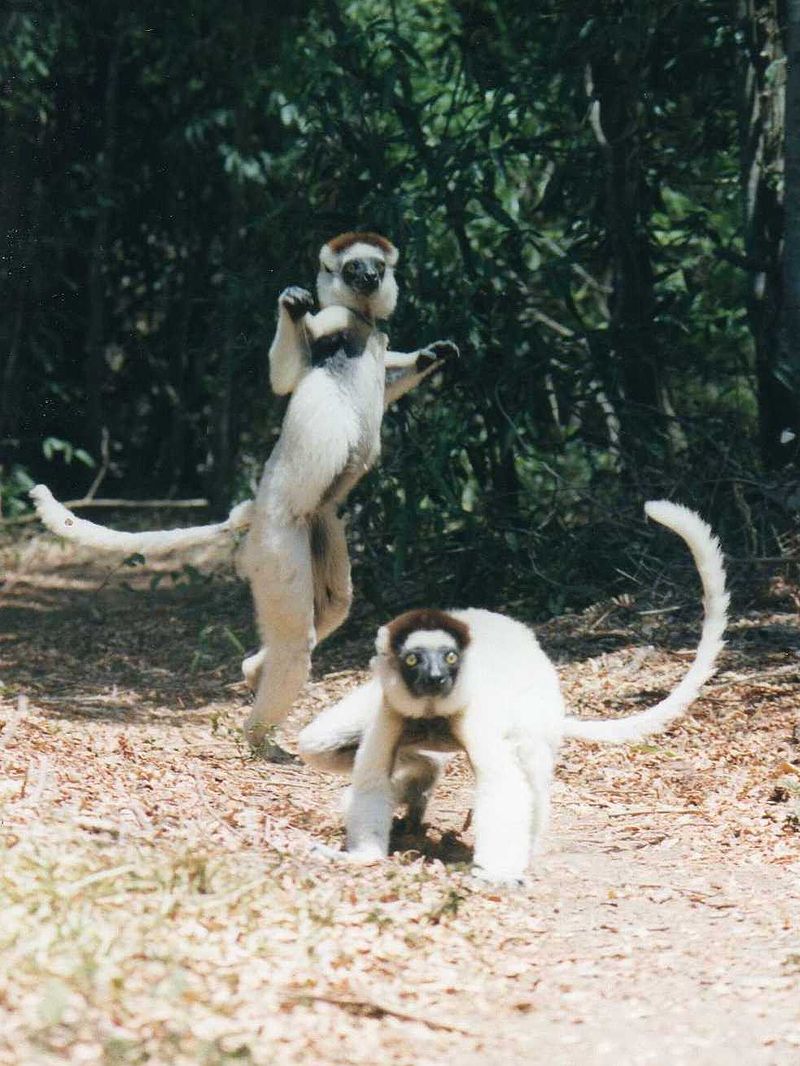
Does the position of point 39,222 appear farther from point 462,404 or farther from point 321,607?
point 321,607

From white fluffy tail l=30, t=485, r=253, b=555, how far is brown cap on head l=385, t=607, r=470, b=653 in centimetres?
164

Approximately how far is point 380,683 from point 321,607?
1723 mm

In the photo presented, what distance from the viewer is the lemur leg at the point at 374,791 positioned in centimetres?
514

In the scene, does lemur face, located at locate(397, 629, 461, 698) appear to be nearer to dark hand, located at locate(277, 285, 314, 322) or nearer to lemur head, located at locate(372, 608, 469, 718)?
lemur head, located at locate(372, 608, 469, 718)

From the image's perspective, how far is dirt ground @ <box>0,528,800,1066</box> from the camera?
3.53 meters

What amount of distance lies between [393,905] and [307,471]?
8.13 ft

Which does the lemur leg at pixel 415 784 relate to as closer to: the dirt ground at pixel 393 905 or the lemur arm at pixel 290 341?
the dirt ground at pixel 393 905

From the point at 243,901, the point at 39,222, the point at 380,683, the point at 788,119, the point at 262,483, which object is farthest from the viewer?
the point at 39,222

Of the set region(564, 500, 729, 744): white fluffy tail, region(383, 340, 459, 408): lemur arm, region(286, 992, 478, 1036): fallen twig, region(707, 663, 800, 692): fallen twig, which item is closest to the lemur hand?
region(383, 340, 459, 408): lemur arm

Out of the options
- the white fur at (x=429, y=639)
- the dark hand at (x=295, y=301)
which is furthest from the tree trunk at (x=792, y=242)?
the white fur at (x=429, y=639)

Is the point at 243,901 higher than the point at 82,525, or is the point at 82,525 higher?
the point at 82,525

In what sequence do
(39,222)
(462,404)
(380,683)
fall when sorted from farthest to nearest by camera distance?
1. (39,222)
2. (462,404)
3. (380,683)

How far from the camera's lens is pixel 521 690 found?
5.46m

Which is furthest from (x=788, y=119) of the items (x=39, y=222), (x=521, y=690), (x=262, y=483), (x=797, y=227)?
(x=39, y=222)
